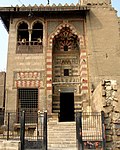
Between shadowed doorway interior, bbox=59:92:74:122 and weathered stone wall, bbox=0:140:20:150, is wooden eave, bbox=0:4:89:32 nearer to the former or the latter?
shadowed doorway interior, bbox=59:92:74:122

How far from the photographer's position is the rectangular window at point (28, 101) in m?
16.6

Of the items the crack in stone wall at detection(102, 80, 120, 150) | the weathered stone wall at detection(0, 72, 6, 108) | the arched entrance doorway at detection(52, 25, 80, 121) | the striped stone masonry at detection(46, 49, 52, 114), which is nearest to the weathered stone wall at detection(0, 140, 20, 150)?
the crack in stone wall at detection(102, 80, 120, 150)

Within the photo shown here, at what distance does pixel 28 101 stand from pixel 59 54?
448 cm

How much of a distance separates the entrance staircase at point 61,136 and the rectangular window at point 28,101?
2.05 metres

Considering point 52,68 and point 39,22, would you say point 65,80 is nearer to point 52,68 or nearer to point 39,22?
point 52,68

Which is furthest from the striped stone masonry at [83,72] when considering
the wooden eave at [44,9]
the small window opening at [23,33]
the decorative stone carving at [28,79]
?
the small window opening at [23,33]

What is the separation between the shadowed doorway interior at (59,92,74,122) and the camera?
758 inches

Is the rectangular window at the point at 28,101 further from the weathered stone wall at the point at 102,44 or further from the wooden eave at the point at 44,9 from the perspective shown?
the wooden eave at the point at 44,9

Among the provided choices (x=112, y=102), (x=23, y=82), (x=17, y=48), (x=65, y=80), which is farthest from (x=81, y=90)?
(x=112, y=102)

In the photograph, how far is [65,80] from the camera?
1817 cm

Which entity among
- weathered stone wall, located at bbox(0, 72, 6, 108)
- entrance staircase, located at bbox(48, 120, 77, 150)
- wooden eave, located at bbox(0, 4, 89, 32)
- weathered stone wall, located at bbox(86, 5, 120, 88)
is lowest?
entrance staircase, located at bbox(48, 120, 77, 150)

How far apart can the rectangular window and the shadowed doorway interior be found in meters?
2.83

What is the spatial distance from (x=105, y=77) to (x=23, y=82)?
5.77 metres

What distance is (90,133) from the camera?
39.5ft
